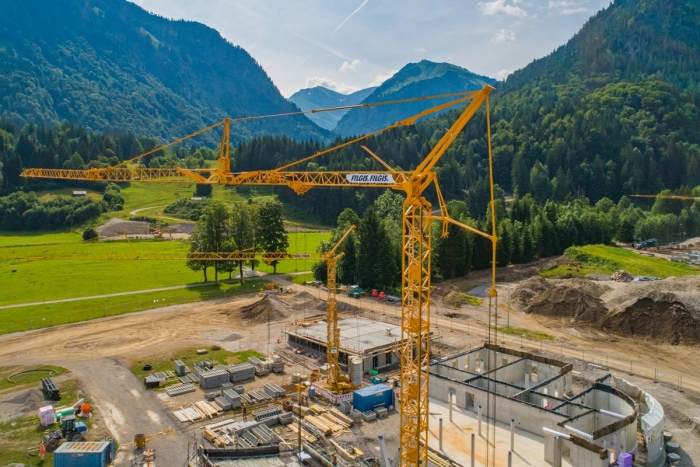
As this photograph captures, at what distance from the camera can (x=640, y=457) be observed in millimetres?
27766

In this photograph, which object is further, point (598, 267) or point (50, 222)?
point (50, 222)

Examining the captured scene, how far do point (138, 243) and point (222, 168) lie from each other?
55114 mm

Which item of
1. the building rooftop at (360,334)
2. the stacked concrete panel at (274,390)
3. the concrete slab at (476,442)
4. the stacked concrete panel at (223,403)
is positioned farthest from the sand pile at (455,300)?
the stacked concrete panel at (223,403)

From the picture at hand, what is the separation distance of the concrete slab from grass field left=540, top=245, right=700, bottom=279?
155ft

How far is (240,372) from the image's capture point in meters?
38.8

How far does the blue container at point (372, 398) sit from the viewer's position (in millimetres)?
33219

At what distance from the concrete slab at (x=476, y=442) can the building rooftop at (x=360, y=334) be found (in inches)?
449

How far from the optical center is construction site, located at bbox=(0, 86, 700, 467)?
26.6 metres

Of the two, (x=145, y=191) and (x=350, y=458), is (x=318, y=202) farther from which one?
(x=350, y=458)

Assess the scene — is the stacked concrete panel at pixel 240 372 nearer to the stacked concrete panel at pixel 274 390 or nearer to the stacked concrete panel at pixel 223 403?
the stacked concrete panel at pixel 274 390

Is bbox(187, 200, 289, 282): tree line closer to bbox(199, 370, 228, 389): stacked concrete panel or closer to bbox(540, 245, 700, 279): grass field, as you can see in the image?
bbox(199, 370, 228, 389): stacked concrete panel

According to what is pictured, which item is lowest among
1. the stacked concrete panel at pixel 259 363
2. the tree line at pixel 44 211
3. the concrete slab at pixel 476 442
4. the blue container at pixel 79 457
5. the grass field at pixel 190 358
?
the concrete slab at pixel 476 442

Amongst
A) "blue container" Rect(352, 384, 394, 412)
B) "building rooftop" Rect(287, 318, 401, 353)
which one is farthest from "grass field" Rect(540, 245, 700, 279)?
"blue container" Rect(352, 384, 394, 412)


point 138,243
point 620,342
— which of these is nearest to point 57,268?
point 138,243
